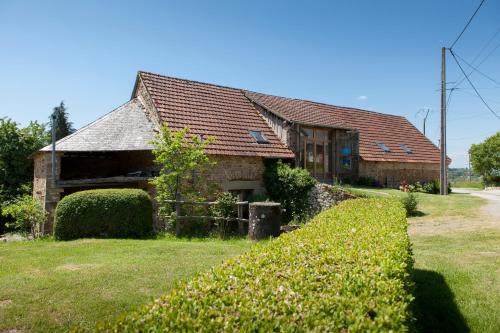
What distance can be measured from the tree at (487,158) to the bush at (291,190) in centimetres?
3189

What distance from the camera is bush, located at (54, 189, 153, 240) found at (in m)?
11.6

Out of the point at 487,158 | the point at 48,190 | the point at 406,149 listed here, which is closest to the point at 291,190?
the point at 48,190

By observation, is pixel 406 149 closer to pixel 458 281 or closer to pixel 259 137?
pixel 259 137

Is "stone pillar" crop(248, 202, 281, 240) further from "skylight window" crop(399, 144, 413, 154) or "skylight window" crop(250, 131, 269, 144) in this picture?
"skylight window" crop(399, 144, 413, 154)

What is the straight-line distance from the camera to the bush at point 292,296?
2.44 m

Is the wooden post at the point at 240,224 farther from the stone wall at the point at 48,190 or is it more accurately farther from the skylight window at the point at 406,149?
the skylight window at the point at 406,149

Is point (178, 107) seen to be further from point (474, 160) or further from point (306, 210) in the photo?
point (474, 160)

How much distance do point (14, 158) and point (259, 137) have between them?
14.8 meters

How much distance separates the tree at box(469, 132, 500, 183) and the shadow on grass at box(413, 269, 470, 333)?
1521 inches

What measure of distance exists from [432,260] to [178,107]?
38.6 feet

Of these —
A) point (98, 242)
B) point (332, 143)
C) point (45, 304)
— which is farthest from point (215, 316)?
point (332, 143)

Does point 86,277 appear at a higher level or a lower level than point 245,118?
lower

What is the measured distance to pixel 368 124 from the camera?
2428 cm

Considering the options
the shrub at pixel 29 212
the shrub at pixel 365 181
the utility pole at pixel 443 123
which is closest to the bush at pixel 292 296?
the shrub at pixel 29 212
